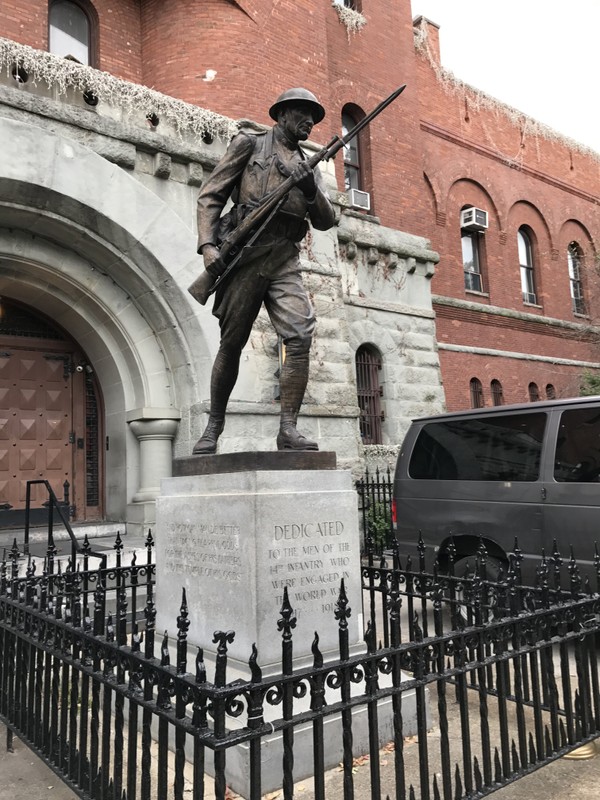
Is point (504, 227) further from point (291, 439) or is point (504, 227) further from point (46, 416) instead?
point (291, 439)

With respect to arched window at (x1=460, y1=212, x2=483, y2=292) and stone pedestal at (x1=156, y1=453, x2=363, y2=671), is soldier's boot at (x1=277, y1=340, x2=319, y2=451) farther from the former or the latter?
arched window at (x1=460, y1=212, x2=483, y2=292)

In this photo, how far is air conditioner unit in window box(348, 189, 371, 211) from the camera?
45.0ft

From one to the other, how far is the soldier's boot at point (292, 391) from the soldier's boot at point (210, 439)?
1.69 ft

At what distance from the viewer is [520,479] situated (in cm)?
630

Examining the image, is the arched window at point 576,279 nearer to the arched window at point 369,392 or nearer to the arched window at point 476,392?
the arched window at point 476,392

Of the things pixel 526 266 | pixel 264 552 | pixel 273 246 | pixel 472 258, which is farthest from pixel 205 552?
pixel 526 266

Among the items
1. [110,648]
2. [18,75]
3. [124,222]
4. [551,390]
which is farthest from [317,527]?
[551,390]

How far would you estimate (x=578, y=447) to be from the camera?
5957 mm

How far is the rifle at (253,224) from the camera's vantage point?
407cm

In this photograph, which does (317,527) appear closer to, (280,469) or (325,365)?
(280,469)

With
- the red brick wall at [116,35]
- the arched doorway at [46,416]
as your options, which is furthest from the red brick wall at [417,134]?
the arched doorway at [46,416]

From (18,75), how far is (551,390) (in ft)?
53.8

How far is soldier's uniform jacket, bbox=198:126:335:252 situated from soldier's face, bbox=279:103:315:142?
102 millimetres

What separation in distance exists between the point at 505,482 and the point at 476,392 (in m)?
11.3
